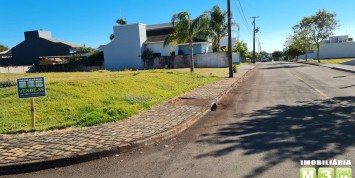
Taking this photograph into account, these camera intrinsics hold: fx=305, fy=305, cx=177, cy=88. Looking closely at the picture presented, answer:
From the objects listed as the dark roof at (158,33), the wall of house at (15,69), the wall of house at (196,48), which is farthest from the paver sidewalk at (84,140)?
the dark roof at (158,33)

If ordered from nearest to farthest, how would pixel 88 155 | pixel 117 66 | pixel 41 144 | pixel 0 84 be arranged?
pixel 88 155, pixel 41 144, pixel 0 84, pixel 117 66

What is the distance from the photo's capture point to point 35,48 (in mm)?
59281

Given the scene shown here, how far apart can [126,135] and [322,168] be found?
12.8ft

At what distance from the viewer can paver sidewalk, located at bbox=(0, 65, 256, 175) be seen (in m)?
5.44

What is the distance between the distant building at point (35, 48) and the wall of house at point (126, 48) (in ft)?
64.9

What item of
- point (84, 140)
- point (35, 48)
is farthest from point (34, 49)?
point (84, 140)

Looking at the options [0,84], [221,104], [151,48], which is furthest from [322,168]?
[151,48]

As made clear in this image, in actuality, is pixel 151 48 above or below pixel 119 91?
above

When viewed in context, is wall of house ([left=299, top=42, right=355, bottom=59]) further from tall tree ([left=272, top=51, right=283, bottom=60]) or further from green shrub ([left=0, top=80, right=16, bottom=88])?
green shrub ([left=0, top=80, right=16, bottom=88])

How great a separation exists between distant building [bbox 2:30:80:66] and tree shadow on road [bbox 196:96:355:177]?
57.1 meters

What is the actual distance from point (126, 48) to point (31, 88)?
36.6 meters

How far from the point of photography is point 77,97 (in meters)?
10.4

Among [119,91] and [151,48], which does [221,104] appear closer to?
[119,91]

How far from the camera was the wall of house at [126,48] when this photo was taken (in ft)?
141
